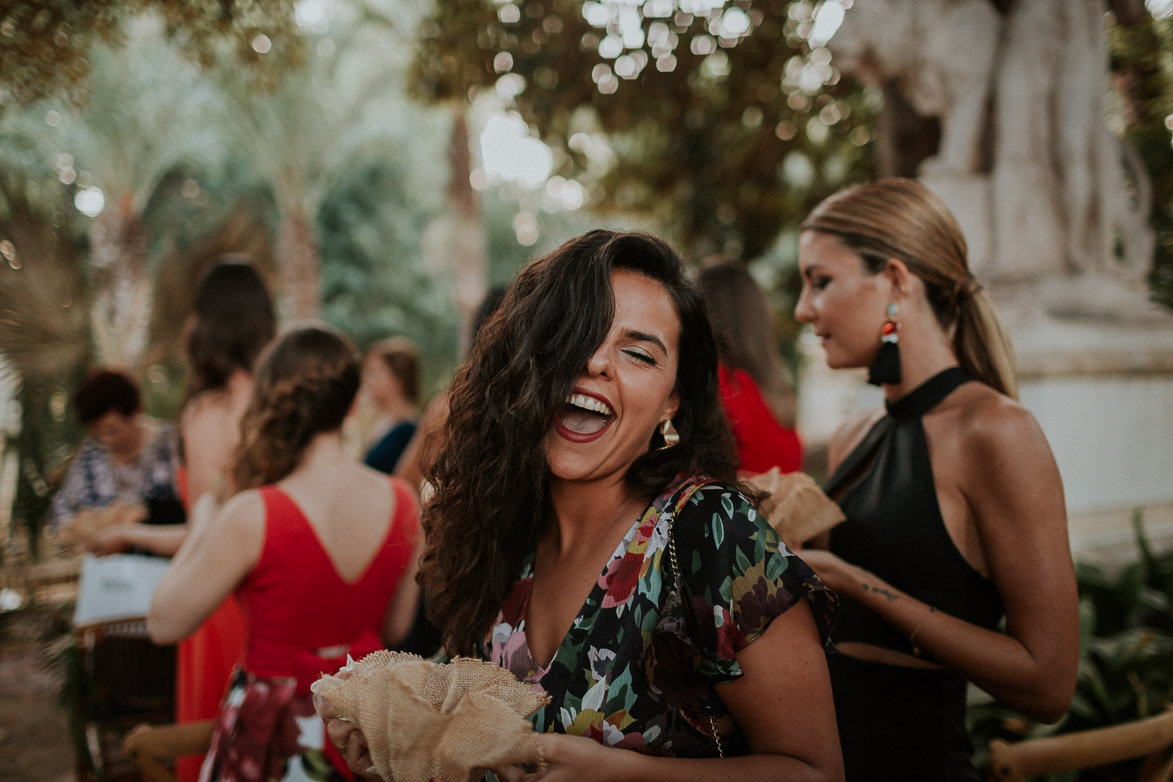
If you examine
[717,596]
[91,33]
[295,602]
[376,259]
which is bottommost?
[295,602]

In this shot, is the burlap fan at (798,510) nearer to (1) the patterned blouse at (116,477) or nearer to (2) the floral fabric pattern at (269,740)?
(2) the floral fabric pattern at (269,740)

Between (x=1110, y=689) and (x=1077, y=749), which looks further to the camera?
(x=1110, y=689)

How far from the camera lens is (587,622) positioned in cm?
148

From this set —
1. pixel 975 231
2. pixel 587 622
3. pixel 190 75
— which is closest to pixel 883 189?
pixel 587 622

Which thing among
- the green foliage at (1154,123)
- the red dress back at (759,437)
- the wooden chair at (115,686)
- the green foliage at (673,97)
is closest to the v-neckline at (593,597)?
the red dress back at (759,437)

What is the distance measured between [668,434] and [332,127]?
14834 millimetres

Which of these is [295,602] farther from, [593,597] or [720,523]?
[720,523]

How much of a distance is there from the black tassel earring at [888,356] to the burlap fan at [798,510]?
1.30 feet

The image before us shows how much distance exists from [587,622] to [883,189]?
4.89 ft

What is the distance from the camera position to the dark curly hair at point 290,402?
260 centimetres

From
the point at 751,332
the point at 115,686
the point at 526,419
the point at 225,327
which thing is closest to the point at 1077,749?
the point at 526,419

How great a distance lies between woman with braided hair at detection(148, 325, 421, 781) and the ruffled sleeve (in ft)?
3.21

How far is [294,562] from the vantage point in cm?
243

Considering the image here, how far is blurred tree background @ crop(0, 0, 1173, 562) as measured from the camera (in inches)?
105
